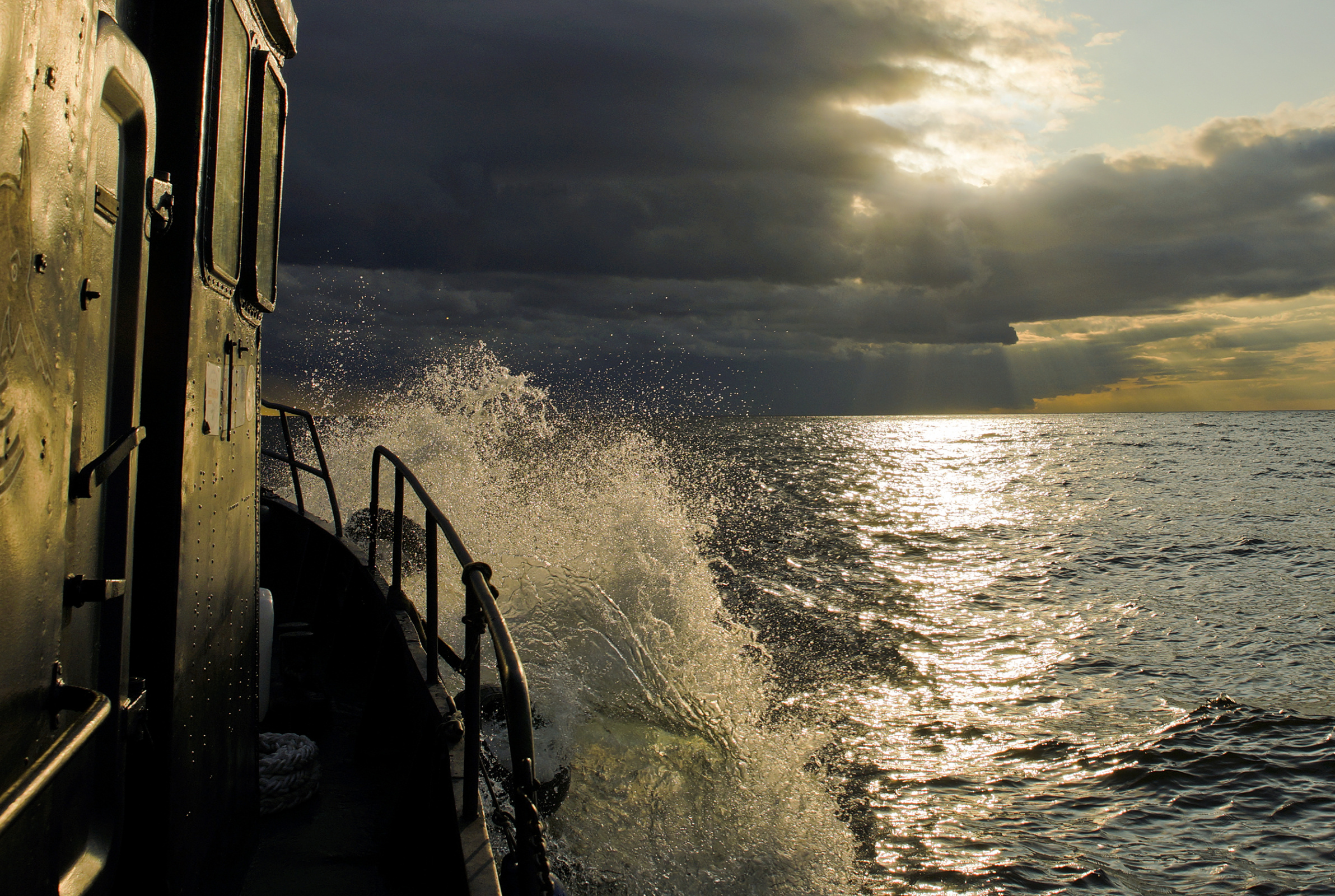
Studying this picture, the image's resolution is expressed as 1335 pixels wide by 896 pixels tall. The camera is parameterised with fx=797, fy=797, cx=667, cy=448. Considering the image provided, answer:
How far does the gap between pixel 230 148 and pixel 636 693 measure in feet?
27.6

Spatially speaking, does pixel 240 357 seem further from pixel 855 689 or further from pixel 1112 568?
pixel 1112 568

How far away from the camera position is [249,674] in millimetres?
3398

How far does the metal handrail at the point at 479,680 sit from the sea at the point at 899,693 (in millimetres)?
3309

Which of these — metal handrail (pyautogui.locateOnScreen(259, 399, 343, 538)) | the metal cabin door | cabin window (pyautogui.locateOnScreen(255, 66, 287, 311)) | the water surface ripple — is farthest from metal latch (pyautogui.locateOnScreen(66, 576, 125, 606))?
the water surface ripple

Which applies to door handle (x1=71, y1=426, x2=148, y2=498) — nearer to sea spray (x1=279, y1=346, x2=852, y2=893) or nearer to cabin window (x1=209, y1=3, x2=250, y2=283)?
cabin window (x1=209, y1=3, x2=250, y2=283)

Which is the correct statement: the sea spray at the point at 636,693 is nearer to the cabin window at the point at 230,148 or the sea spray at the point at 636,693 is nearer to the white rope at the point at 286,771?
the white rope at the point at 286,771

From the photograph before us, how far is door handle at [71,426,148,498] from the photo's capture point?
1.76 m

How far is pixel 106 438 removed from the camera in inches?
80.0

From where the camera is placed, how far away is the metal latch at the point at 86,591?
68.6 inches

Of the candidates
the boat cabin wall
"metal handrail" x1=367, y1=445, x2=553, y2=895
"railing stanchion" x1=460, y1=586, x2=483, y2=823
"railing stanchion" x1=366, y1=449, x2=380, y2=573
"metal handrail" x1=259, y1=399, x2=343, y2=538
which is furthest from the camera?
"metal handrail" x1=259, y1=399, x2=343, y2=538

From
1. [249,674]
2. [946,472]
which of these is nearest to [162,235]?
[249,674]

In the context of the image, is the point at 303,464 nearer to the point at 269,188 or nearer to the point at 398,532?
the point at 398,532

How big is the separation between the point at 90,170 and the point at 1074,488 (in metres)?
53.3

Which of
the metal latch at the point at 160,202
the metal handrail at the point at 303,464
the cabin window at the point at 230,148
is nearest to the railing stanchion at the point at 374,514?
the metal handrail at the point at 303,464
